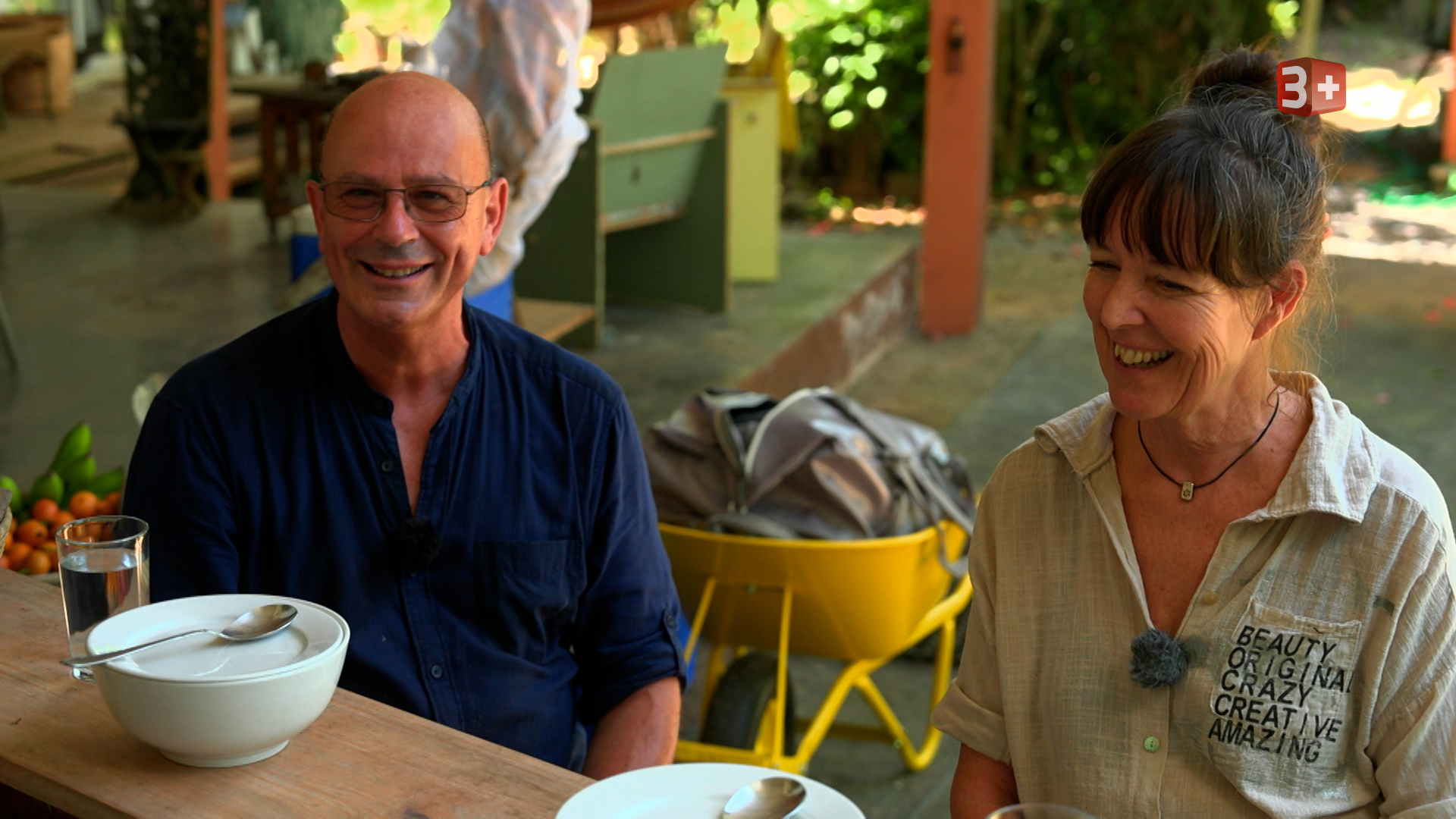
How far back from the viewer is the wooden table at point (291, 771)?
131cm

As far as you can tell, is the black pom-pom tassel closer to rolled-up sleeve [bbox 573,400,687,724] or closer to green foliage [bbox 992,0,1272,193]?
rolled-up sleeve [bbox 573,400,687,724]

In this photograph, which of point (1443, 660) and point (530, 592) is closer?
point (1443, 660)

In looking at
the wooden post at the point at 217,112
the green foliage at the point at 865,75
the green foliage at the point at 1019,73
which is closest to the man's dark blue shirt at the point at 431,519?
the wooden post at the point at 217,112

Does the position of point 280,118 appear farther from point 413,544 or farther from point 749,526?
point 413,544

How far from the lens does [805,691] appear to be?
400 cm

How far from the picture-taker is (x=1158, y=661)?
1598mm

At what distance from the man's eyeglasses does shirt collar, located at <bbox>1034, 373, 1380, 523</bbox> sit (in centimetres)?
91

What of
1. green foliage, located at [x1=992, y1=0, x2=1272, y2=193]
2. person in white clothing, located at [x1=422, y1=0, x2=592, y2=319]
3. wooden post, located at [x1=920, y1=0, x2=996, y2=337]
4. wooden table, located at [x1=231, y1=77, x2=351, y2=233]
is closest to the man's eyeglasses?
person in white clothing, located at [x1=422, y1=0, x2=592, y2=319]

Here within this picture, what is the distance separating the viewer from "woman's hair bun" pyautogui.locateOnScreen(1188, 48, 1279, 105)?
5.30 ft

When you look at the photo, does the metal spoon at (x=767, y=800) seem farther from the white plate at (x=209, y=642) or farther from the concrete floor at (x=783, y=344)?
the concrete floor at (x=783, y=344)

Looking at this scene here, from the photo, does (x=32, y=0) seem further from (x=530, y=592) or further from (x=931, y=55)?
(x=530, y=592)

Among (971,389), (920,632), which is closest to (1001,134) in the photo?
(971,389)

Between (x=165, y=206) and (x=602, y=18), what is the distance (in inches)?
133

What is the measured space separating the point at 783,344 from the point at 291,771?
473 cm
